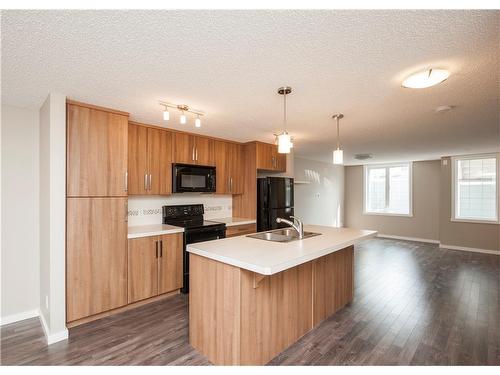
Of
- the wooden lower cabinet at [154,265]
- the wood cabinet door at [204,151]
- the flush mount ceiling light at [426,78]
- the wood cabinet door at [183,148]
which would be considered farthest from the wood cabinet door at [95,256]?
the flush mount ceiling light at [426,78]

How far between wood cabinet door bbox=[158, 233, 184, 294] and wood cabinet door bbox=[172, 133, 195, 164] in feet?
3.54

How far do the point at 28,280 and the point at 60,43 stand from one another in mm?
2530

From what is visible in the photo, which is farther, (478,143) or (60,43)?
(478,143)

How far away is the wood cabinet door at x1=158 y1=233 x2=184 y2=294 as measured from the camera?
314cm

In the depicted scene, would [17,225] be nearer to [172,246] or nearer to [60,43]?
[172,246]

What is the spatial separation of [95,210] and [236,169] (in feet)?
7.61

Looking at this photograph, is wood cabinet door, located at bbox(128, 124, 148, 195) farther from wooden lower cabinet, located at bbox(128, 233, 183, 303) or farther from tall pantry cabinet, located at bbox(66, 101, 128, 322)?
wooden lower cabinet, located at bbox(128, 233, 183, 303)

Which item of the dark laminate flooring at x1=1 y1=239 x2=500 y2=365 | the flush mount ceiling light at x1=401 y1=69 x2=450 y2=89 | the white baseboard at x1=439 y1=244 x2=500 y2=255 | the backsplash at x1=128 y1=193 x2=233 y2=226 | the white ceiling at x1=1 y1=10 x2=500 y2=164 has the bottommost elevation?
the white baseboard at x1=439 y1=244 x2=500 y2=255

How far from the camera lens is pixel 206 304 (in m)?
2.04

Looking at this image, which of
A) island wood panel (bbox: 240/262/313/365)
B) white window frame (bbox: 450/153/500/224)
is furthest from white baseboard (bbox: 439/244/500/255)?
island wood panel (bbox: 240/262/313/365)

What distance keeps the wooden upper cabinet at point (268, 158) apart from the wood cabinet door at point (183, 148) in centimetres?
113

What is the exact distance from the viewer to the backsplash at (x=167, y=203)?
3.52m

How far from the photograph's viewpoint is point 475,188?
5848 millimetres

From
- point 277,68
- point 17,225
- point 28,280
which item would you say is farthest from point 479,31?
point 28,280
